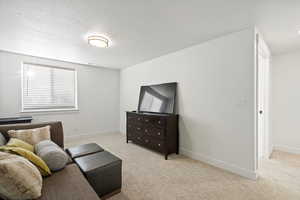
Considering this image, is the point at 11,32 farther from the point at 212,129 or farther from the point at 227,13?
the point at 212,129

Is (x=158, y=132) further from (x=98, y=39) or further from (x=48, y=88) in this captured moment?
(x=48, y=88)

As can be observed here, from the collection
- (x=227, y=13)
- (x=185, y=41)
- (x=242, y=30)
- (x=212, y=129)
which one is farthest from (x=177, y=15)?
(x=212, y=129)

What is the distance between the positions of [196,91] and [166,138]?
3.92 feet

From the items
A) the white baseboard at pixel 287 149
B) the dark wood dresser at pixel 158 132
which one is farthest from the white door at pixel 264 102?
the dark wood dresser at pixel 158 132

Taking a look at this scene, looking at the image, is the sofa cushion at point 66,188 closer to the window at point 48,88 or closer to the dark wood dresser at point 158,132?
the dark wood dresser at point 158,132

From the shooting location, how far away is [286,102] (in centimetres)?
325

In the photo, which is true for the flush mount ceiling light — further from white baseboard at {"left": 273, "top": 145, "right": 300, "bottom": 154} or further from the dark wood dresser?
white baseboard at {"left": 273, "top": 145, "right": 300, "bottom": 154}

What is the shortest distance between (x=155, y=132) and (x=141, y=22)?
222cm

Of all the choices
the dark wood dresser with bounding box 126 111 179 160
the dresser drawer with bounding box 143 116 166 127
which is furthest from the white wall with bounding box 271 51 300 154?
the dresser drawer with bounding box 143 116 166 127

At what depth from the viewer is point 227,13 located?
1840 millimetres

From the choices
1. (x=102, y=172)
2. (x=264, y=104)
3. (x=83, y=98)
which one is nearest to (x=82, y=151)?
(x=102, y=172)

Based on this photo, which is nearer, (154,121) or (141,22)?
(141,22)

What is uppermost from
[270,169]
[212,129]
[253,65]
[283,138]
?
[253,65]

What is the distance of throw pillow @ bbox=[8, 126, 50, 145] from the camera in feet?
5.87
